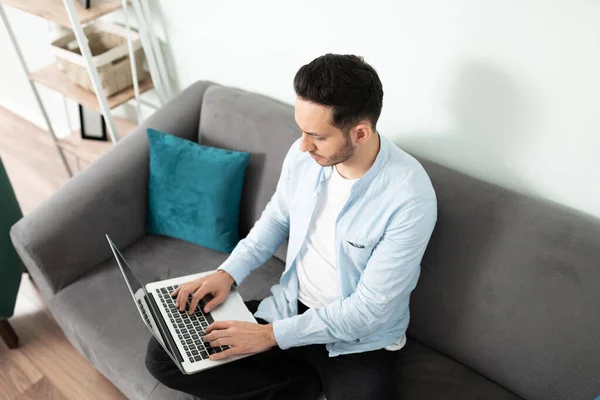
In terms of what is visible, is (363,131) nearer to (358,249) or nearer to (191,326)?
(358,249)

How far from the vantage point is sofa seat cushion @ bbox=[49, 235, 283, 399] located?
1.59 m

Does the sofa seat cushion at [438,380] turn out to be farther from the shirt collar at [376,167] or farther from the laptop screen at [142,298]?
the laptop screen at [142,298]

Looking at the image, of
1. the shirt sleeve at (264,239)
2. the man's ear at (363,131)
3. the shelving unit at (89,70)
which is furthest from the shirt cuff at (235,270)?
the shelving unit at (89,70)

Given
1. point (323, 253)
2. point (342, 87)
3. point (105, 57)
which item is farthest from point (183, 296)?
point (105, 57)

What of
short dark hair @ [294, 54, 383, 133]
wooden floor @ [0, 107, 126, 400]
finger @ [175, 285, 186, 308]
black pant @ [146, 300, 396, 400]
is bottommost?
wooden floor @ [0, 107, 126, 400]

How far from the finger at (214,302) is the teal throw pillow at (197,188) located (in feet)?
1.20

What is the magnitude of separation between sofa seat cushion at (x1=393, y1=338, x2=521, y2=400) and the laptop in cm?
45

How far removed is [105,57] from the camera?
216cm

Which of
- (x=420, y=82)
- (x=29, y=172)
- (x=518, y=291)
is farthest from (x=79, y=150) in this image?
(x=518, y=291)

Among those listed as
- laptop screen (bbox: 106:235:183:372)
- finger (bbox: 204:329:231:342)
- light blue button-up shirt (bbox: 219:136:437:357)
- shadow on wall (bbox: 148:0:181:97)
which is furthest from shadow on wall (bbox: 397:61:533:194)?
shadow on wall (bbox: 148:0:181:97)

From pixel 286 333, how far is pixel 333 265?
0.74 feet

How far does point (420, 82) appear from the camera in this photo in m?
1.55

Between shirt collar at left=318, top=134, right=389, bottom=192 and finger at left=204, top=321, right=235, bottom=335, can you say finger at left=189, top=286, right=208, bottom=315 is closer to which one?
finger at left=204, top=321, right=235, bottom=335

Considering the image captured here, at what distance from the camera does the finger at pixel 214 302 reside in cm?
150
